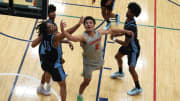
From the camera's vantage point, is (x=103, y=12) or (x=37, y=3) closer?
(x=37, y=3)

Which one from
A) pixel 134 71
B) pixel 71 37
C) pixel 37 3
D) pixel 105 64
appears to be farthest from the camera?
pixel 105 64

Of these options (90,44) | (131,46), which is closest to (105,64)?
(131,46)

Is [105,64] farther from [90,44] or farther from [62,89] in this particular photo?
[90,44]

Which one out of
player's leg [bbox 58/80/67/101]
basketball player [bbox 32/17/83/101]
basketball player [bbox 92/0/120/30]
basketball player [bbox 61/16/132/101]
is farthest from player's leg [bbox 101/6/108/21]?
player's leg [bbox 58/80/67/101]

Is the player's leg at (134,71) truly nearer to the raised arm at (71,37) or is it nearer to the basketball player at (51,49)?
the raised arm at (71,37)

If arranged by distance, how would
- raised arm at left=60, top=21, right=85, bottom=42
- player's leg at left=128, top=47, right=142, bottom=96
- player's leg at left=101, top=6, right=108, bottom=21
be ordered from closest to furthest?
raised arm at left=60, top=21, right=85, bottom=42
player's leg at left=128, top=47, right=142, bottom=96
player's leg at left=101, top=6, right=108, bottom=21

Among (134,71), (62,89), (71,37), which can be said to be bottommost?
(62,89)

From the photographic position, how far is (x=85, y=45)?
445 cm

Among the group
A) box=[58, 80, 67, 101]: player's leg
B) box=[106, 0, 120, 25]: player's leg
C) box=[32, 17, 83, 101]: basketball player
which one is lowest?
box=[58, 80, 67, 101]: player's leg

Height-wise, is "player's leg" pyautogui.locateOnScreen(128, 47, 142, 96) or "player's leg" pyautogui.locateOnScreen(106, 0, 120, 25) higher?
"player's leg" pyautogui.locateOnScreen(106, 0, 120, 25)

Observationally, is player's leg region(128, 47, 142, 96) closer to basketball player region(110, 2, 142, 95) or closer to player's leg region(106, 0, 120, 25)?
basketball player region(110, 2, 142, 95)

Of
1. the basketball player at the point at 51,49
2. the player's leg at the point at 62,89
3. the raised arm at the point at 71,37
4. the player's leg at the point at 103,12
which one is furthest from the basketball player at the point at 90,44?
the player's leg at the point at 103,12

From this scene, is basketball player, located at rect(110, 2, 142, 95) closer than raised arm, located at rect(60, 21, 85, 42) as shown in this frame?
No

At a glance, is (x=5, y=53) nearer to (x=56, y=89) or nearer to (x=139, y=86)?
(x=56, y=89)
